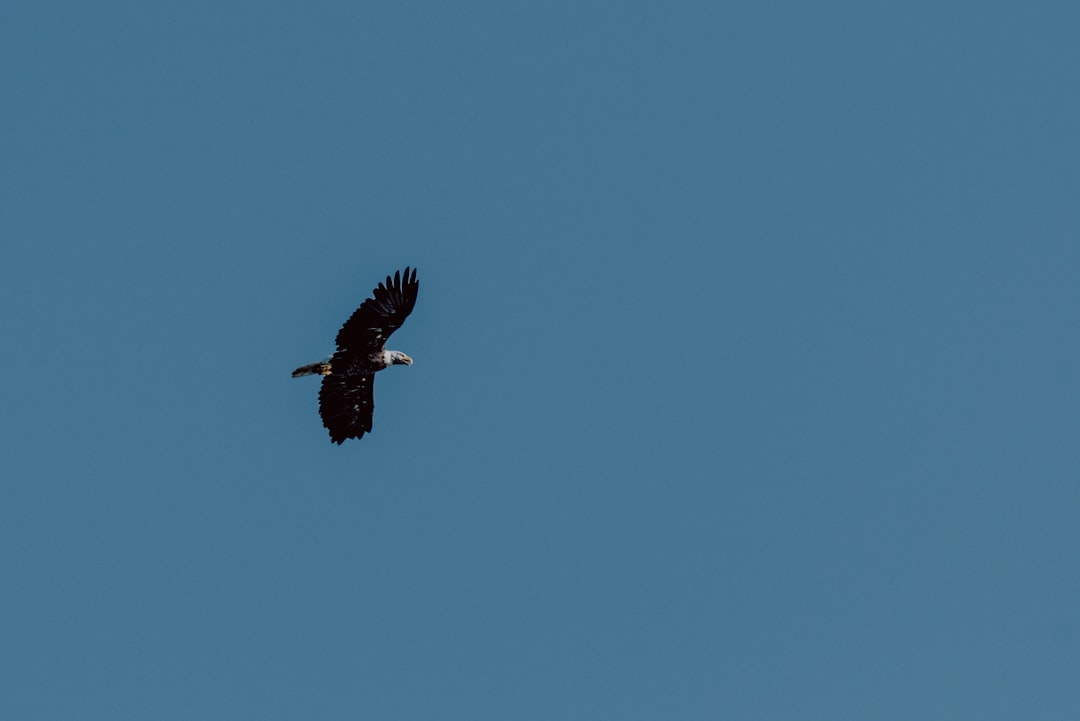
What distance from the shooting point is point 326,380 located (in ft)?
172

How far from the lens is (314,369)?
5091 cm

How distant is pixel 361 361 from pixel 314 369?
133 centimetres

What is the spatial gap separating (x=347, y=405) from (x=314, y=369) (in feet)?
8.90

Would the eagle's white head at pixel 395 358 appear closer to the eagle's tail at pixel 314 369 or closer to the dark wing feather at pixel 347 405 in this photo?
the dark wing feather at pixel 347 405

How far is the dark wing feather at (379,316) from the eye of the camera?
48750mm

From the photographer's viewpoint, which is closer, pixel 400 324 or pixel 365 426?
pixel 400 324

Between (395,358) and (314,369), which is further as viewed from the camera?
(395,358)

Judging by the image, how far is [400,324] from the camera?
4972 cm

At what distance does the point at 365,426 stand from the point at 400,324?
5177 millimetres

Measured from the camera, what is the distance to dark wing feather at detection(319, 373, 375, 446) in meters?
52.6

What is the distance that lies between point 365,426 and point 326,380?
2.12 m

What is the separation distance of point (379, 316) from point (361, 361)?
223 centimetres

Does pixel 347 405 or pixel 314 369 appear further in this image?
Answer: pixel 347 405

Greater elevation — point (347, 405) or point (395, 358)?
point (395, 358)
